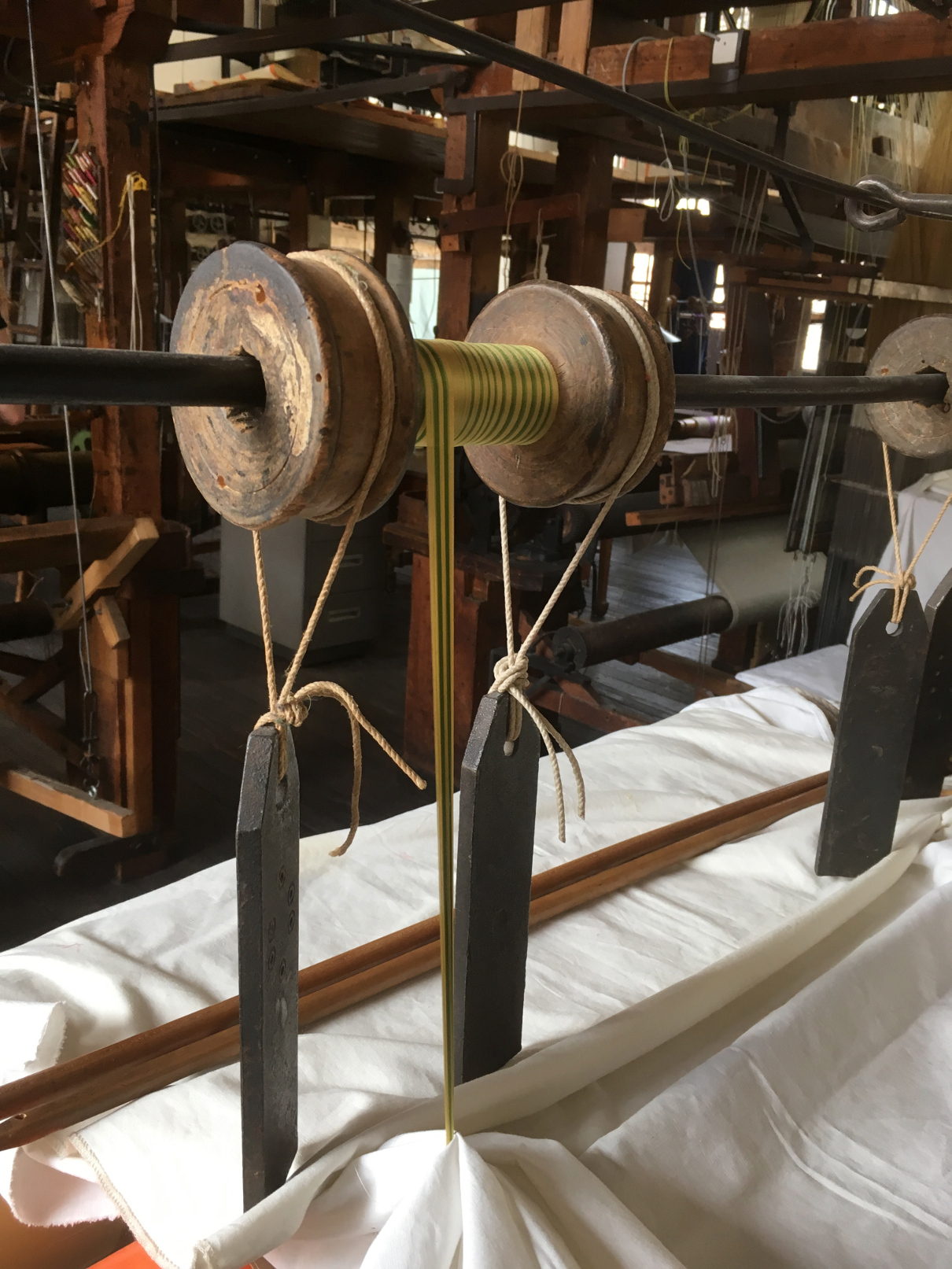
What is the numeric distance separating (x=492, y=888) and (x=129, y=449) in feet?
6.41

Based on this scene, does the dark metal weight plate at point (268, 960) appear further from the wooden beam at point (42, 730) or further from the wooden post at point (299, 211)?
the wooden post at point (299, 211)

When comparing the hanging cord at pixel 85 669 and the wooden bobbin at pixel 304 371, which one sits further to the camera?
the hanging cord at pixel 85 669

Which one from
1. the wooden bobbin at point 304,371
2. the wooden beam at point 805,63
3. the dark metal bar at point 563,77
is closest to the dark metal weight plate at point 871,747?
the dark metal bar at point 563,77

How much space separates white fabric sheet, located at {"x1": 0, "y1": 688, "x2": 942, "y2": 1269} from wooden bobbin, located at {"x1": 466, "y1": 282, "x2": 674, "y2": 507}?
1.53ft

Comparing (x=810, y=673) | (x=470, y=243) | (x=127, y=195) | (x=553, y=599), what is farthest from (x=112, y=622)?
(x=553, y=599)

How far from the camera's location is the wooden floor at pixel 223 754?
2.69 m

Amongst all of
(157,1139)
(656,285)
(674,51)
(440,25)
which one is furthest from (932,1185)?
(656,285)

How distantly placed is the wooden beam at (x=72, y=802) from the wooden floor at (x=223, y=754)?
0.78ft

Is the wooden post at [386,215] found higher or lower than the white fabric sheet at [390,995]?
higher

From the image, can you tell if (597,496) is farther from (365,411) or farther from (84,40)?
(84,40)

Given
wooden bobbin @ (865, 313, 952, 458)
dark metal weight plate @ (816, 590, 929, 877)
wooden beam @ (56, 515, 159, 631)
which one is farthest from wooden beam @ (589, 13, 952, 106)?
wooden beam @ (56, 515, 159, 631)

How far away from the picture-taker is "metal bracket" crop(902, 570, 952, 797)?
1273 mm

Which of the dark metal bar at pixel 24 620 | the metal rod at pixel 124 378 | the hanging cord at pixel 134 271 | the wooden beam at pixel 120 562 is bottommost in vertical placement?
the dark metal bar at pixel 24 620

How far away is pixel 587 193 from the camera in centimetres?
283
